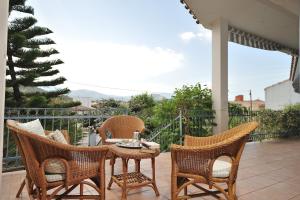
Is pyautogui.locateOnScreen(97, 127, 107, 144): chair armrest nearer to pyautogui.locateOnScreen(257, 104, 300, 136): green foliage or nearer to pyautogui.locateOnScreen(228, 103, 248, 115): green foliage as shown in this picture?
pyautogui.locateOnScreen(228, 103, 248, 115): green foliage

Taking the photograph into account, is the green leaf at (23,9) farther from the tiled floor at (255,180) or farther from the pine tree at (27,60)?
the tiled floor at (255,180)

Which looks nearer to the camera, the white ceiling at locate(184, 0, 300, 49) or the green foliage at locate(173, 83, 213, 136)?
the white ceiling at locate(184, 0, 300, 49)

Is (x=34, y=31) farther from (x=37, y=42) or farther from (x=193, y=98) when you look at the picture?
(x=193, y=98)

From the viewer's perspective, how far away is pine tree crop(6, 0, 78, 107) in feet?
23.6

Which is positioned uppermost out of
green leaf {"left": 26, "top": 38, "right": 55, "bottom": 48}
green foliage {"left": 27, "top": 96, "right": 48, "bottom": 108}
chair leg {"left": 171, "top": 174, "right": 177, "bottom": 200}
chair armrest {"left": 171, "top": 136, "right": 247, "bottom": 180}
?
green leaf {"left": 26, "top": 38, "right": 55, "bottom": 48}

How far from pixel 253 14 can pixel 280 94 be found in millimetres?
11116

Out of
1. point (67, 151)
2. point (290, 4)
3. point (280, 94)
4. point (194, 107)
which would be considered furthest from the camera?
point (280, 94)

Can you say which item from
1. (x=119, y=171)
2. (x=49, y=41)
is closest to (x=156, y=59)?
(x=49, y=41)

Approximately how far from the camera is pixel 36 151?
1.81m

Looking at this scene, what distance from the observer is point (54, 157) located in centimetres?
185

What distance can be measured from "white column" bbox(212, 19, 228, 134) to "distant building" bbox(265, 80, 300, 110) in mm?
9620

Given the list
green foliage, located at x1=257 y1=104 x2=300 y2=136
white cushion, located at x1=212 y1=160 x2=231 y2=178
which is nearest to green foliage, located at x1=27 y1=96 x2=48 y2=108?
green foliage, located at x1=257 y1=104 x2=300 y2=136

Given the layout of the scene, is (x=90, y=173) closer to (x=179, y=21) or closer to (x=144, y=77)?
(x=179, y=21)

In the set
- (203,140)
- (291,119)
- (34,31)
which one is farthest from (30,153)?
(291,119)
